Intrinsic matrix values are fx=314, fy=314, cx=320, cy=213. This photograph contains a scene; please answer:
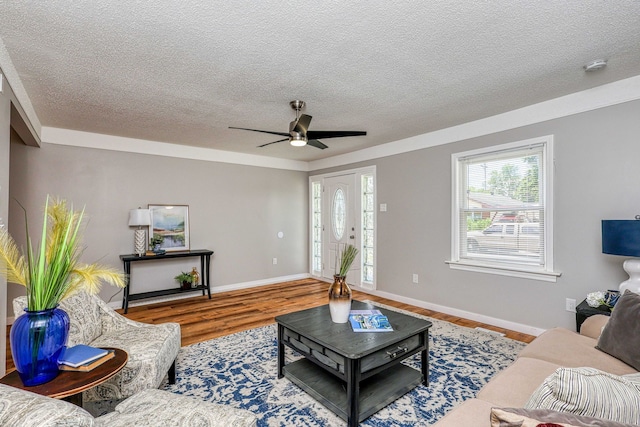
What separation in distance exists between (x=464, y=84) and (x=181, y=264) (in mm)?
4565

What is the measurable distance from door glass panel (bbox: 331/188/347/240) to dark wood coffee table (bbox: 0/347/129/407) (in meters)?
4.41

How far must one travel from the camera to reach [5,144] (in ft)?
7.46

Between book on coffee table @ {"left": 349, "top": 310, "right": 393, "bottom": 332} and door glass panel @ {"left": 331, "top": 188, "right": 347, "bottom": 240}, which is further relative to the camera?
door glass panel @ {"left": 331, "top": 188, "right": 347, "bottom": 240}

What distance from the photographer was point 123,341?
2.16 meters

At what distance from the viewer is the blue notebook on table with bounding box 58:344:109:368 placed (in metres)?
1.49

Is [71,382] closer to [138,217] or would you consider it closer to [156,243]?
[138,217]

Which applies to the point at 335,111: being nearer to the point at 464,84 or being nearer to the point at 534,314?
the point at 464,84

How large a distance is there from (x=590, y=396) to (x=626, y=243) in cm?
223

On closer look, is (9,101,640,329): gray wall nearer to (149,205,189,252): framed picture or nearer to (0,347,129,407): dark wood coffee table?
(149,205,189,252): framed picture

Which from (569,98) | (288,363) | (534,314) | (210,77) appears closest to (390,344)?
(288,363)

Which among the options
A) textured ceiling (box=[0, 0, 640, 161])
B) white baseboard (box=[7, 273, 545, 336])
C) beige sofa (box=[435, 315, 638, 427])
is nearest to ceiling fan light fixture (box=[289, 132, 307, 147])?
textured ceiling (box=[0, 0, 640, 161])

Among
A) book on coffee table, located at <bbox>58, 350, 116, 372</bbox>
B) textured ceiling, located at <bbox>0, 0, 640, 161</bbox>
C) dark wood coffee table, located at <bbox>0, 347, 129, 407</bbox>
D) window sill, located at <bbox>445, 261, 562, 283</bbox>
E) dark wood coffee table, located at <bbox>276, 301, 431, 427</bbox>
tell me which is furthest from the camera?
window sill, located at <bbox>445, 261, 562, 283</bbox>

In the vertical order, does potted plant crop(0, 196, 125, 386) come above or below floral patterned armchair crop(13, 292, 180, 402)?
above

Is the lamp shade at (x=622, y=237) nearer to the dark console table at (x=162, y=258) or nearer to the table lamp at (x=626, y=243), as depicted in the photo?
the table lamp at (x=626, y=243)
